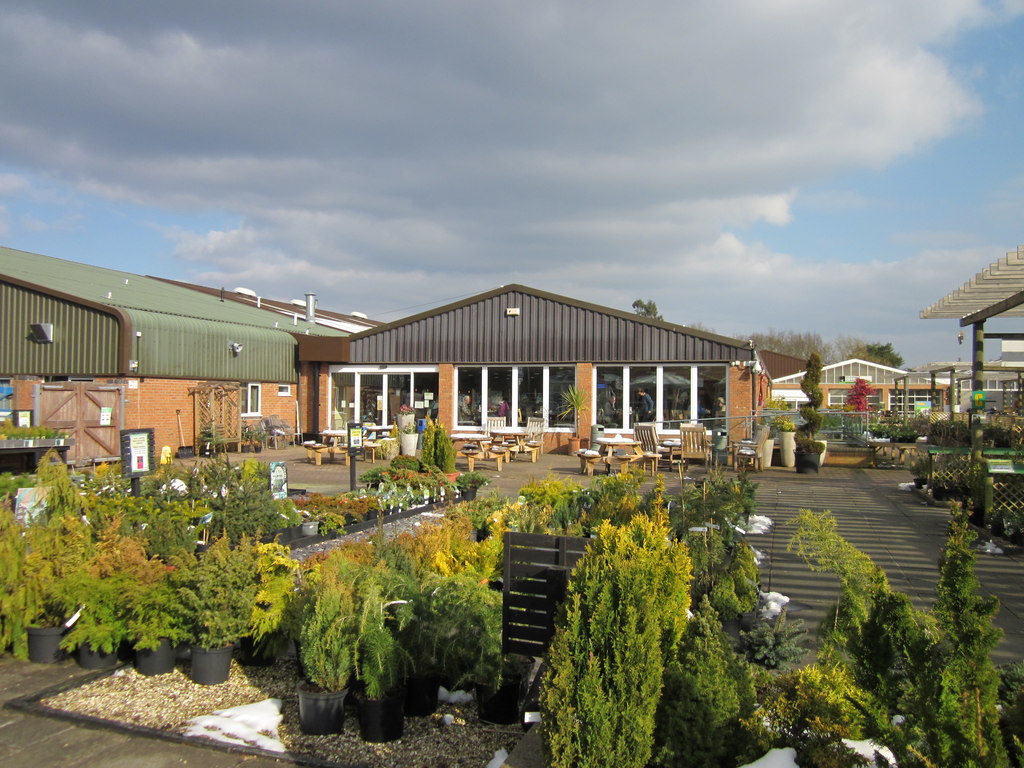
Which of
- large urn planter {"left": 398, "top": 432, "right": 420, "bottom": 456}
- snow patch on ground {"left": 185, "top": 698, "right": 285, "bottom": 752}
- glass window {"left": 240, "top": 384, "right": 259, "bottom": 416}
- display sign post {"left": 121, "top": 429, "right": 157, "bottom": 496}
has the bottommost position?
snow patch on ground {"left": 185, "top": 698, "right": 285, "bottom": 752}

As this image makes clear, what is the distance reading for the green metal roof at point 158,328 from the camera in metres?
19.4

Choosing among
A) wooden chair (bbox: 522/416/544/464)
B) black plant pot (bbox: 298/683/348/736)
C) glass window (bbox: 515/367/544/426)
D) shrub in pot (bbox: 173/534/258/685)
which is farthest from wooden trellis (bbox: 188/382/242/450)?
black plant pot (bbox: 298/683/348/736)

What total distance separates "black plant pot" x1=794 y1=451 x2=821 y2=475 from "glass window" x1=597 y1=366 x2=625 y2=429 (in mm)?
5721

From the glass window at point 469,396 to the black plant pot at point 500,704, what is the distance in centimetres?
1822

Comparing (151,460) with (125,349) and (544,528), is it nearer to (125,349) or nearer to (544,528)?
(544,528)

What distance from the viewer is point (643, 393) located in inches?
812

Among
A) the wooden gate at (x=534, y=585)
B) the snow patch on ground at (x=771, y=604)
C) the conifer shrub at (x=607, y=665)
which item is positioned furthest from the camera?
the snow patch on ground at (x=771, y=604)

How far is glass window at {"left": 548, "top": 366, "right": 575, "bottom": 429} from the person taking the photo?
21188mm

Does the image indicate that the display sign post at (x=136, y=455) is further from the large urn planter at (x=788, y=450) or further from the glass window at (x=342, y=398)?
the glass window at (x=342, y=398)

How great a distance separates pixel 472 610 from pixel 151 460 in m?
4.66

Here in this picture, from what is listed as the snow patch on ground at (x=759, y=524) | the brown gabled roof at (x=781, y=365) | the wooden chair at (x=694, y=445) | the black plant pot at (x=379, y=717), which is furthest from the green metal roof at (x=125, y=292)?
the brown gabled roof at (x=781, y=365)

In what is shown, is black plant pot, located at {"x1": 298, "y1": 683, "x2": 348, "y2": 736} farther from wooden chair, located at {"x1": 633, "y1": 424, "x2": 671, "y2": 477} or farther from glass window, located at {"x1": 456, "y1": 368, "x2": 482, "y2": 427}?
glass window, located at {"x1": 456, "y1": 368, "x2": 482, "y2": 427}

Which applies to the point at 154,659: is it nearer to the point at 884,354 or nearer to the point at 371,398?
the point at 371,398

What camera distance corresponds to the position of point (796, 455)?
16.2 metres
